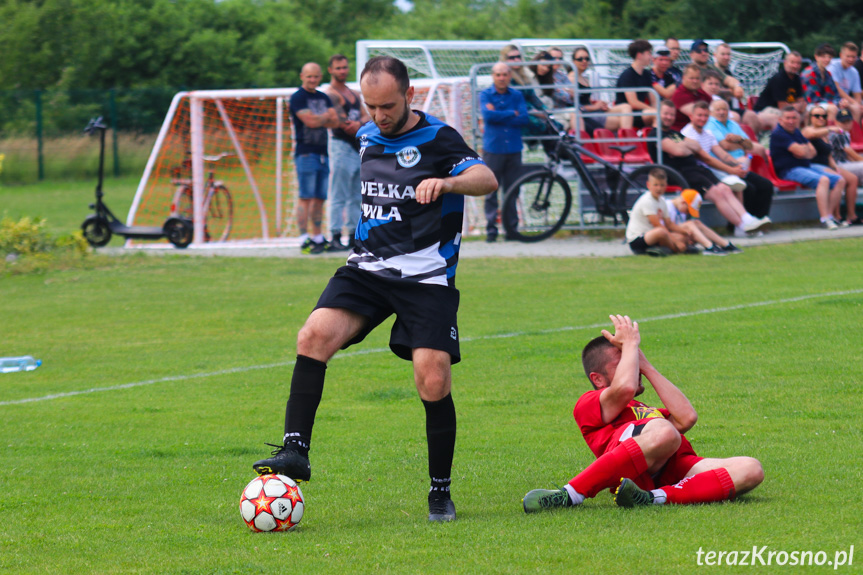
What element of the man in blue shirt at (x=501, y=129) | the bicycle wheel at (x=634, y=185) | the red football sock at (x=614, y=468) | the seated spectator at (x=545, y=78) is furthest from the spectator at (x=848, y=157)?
the red football sock at (x=614, y=468)

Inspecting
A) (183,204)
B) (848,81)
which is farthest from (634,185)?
(183,204)

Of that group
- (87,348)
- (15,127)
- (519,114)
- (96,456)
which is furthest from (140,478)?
(15,127)

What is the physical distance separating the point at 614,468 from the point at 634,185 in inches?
437

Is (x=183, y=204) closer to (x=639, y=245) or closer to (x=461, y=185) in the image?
(x=639, y=245)

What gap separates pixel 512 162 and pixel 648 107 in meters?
2.23

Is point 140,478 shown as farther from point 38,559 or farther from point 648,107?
point 648,107

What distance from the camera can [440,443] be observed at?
180 inches

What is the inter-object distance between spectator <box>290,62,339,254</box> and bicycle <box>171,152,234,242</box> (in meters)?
2.21

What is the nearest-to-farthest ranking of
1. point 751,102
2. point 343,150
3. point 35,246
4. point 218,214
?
point 343,150 < point 35,246 < point 218,214 < point 751,102

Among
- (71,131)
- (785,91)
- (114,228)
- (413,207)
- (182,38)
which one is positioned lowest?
(114,228)

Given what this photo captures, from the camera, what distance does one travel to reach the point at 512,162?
15.3 metres

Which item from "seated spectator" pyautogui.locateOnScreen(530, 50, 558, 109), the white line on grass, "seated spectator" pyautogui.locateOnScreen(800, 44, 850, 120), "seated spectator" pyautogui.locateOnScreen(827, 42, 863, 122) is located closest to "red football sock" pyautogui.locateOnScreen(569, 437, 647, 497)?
the white line on grass

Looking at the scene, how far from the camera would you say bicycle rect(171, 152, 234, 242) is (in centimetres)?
1666

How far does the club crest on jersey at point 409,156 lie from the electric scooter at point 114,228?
1182 centimetres
